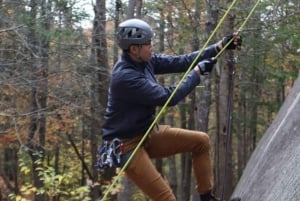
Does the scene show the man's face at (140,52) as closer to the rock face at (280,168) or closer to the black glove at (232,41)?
the black glove at (232,41)

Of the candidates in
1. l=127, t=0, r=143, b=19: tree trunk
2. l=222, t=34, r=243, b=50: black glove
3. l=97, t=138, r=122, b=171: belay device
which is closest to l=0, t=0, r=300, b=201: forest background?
l=127, t=0, r=143, b=19: tree trunk

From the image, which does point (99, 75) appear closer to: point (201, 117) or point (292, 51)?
point (201, 117)

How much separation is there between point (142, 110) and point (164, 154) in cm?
60

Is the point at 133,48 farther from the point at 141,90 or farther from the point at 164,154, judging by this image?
the point at 164,154

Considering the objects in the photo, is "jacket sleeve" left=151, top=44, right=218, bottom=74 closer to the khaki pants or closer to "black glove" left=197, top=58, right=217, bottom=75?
"black glove" left=197, top=58, right=217, bottom=75

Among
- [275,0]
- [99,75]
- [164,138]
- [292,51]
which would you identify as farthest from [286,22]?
[164,138]

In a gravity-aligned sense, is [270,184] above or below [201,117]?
above

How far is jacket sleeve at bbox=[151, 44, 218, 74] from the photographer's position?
4.54 metres

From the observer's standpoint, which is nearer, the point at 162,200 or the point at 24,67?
the point at 162,200

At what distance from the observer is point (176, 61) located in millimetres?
4605

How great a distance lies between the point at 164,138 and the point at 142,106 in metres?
0.44

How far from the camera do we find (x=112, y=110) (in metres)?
4.11

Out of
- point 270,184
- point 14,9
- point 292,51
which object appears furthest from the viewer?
point 292,51

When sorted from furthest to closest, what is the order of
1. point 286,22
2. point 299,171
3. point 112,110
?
point 286,22 → point 112,110 → point 299,171
